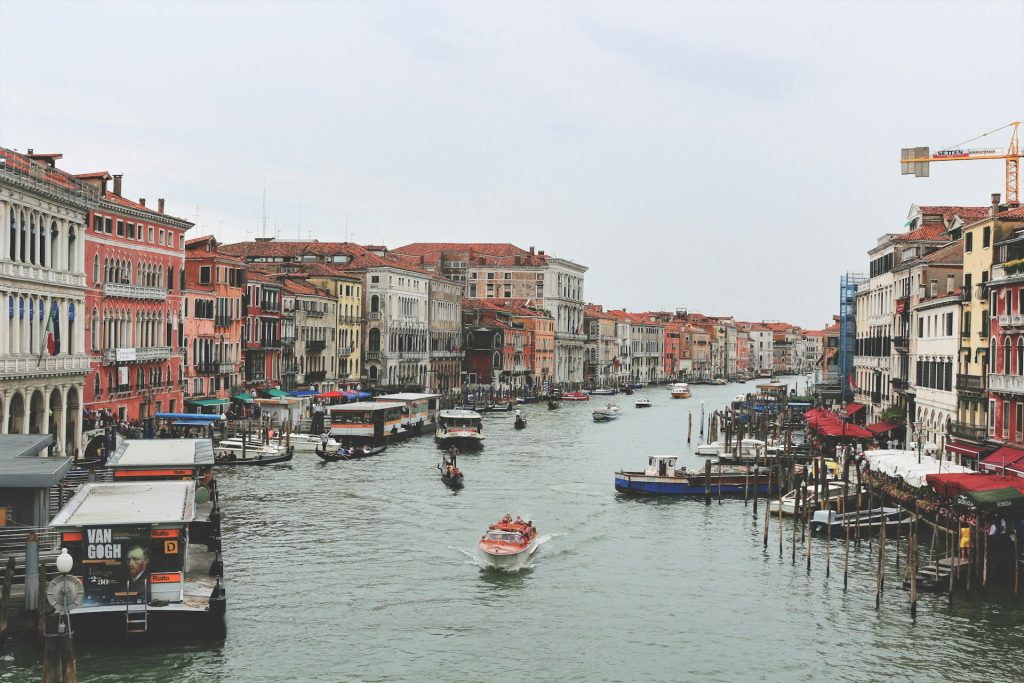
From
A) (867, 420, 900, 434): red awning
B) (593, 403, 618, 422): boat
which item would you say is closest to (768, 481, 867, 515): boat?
(867, 420, 900, 434): red awning

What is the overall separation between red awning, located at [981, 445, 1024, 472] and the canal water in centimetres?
387

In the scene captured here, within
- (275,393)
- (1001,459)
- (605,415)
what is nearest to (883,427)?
(1001,459)

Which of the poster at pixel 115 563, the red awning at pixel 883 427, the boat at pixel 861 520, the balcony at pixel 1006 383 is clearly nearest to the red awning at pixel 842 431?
the red awning at pixel 883 427

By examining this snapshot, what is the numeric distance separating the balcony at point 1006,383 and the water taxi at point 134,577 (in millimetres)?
18796

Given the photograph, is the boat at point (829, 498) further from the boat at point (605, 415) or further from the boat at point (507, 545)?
the boat at point (605, 415)

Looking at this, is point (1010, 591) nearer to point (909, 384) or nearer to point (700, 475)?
point (700, 475)

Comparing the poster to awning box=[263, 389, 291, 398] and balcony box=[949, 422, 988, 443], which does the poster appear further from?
awning box=[263, 389, 291, 398]

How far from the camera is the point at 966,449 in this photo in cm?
2908

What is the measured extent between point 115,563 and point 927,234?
35.0 metres

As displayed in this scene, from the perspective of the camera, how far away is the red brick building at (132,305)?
37250mm

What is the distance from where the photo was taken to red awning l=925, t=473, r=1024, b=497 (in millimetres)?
21312

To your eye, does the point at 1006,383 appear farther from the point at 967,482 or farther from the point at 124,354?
the point at 124,354

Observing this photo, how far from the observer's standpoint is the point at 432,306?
78500 mm

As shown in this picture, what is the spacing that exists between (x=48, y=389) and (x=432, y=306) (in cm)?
4893
